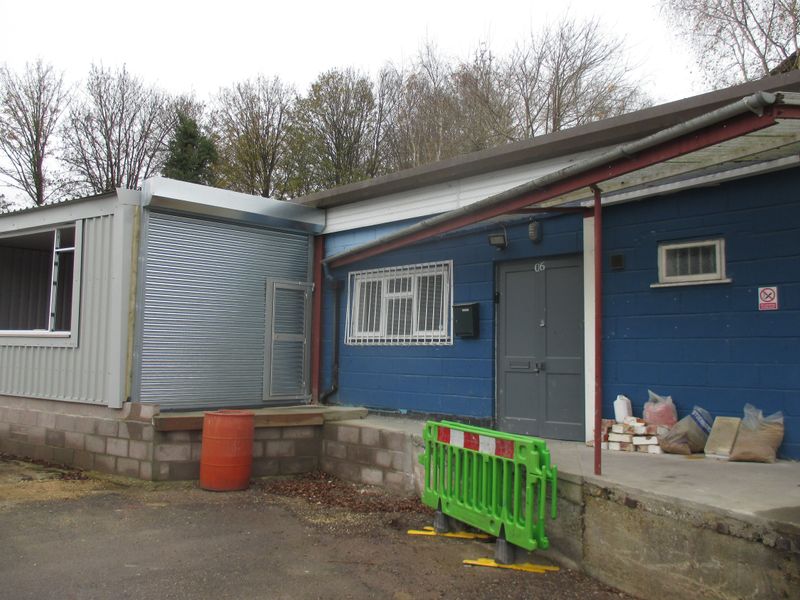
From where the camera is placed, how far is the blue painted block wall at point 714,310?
538cm

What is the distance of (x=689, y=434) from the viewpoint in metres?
5.67

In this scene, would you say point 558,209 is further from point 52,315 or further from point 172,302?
point 52,315

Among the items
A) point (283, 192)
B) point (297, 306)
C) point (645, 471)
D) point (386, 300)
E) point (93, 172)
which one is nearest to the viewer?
point (645, 471)

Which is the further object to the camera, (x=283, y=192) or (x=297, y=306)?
(x=283, y=192)

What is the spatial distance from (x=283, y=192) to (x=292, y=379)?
16.4 metres

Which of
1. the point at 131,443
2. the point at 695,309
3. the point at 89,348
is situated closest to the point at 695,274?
the point at 695,309

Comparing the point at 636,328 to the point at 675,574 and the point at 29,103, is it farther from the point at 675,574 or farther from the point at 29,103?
the point at 29,103

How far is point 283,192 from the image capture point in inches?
968

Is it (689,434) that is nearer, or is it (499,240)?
(689,434)

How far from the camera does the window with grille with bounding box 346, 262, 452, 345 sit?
8164 millimetres

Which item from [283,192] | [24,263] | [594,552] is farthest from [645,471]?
[283,192]

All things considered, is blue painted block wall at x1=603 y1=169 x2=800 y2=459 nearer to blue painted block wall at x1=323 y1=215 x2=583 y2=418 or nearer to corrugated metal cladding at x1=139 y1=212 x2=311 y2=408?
blue painted block wall at x1=323 y1=215 x2=583 y2=418

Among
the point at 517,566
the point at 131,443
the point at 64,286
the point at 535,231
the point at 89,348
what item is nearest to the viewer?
→ the point at 517,566

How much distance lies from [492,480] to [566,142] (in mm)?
3415
